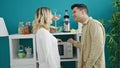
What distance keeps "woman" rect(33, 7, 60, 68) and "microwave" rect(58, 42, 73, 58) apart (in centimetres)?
59

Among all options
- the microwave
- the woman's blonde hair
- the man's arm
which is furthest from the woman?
the microwave

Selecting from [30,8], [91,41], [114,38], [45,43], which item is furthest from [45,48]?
[114,38]

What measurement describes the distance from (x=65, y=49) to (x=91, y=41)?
101 centimetres

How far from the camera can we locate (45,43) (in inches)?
101

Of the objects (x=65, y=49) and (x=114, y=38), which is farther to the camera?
(x=114, y=38)

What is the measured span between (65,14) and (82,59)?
Result: 4.14 ft

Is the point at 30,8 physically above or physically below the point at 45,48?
above

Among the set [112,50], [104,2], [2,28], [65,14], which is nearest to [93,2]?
[104,2]

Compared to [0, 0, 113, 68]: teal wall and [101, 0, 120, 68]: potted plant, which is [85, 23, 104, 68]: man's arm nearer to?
[101, 0, 120, 68]: potted plant

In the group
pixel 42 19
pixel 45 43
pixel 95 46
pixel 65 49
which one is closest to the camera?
pixel 95 46

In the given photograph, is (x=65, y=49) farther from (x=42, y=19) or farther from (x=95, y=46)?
(x=95, y=46)

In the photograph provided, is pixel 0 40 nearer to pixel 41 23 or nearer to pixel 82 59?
pixel 41 23

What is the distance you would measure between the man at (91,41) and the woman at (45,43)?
0.36 m

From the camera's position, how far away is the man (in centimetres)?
235
